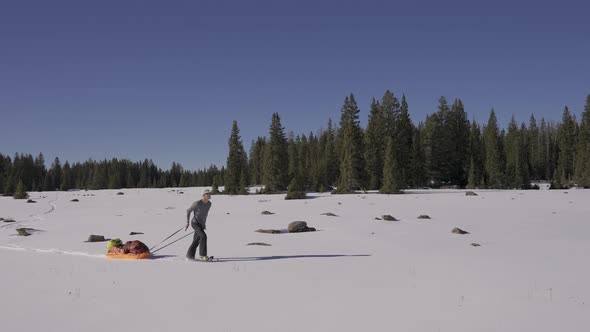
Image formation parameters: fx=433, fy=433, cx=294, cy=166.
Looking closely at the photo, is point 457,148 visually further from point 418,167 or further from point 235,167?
point 235,167

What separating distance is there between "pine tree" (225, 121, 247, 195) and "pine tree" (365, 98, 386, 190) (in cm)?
1936

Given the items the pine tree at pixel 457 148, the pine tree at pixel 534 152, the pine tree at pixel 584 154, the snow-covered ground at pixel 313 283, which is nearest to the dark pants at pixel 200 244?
the snow-covered ground at pixel 313 283

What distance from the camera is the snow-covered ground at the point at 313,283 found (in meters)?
7.67

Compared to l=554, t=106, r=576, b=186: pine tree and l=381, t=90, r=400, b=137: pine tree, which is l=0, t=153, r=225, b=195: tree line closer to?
l=381, t=90, r=400, b=137: pine tree

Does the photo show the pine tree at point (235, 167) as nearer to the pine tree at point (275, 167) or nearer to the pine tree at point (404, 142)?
the pine tree at point (275, 167)

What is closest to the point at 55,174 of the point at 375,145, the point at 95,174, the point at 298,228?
the point at 95,174

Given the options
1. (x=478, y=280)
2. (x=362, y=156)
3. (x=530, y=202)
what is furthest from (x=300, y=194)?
(x=478, y=280)

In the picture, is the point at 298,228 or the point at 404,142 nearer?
the point at 298,228

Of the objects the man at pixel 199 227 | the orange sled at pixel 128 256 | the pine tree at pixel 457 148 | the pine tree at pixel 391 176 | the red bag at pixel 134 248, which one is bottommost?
the orange sled at pixel 128 256

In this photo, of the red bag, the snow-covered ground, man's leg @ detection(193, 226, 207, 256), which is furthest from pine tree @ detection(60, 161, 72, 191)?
man's leg @ detection(193, 226, 207, 256)

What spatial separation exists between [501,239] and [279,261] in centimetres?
1118

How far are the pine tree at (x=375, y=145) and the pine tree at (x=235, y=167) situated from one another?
19.4m

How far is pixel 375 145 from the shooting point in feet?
206

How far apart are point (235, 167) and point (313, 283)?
58.3 meters
